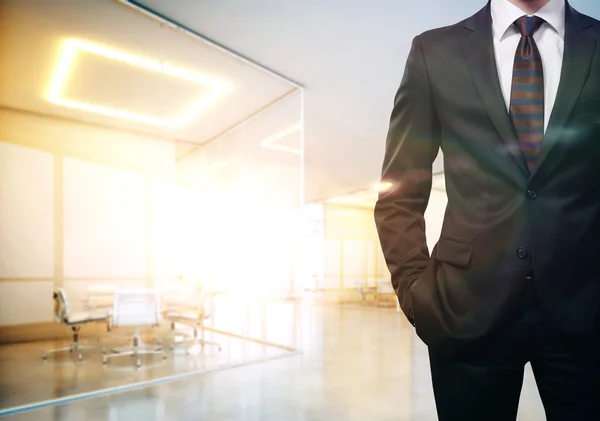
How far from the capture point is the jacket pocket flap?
0.88 m

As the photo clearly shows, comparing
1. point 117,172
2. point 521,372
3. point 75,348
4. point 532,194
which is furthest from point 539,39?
point 117,172

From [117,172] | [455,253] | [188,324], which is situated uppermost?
[117,172]

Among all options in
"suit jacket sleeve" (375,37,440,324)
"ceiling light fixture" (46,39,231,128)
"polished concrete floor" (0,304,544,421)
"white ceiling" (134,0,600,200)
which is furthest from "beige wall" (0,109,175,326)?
"suit jacket sleeve" (375,37,440,324)

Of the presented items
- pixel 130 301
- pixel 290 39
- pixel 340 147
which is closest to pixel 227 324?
pixel 130 301

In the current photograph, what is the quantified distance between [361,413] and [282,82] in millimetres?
4167

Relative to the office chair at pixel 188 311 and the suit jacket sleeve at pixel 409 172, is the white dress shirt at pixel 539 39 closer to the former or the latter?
the suit jacket sleeve at pixel 409 172

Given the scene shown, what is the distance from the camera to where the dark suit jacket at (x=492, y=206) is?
0.83 meters

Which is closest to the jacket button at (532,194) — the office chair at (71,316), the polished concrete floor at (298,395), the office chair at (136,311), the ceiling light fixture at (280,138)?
the polished concrete floor at (298,395)

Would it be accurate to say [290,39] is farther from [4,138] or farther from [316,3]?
[4,138]

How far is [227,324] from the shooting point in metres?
7.95

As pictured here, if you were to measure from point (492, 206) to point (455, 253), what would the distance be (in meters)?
0.14

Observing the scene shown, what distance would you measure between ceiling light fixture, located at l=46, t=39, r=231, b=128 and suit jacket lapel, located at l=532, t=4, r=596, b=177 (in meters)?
4.85

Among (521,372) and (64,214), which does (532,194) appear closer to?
(521,372)

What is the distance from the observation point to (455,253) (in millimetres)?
895
